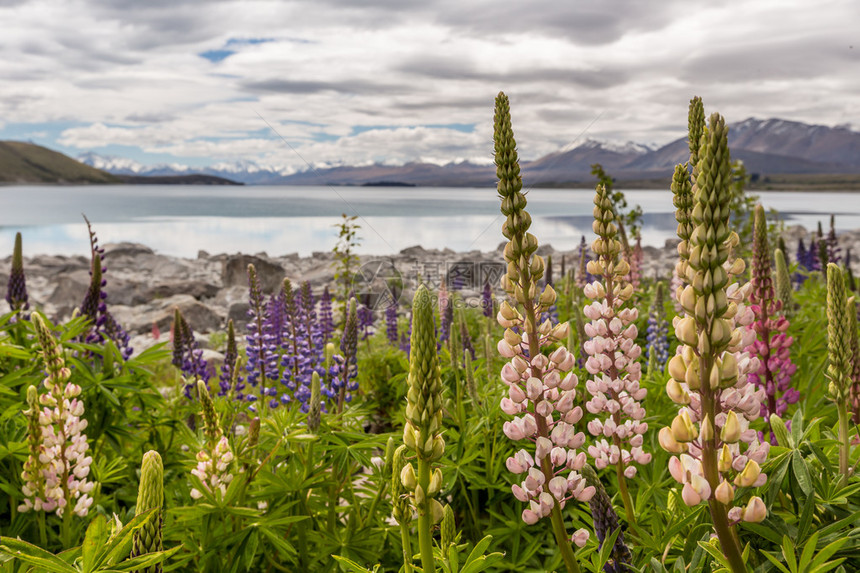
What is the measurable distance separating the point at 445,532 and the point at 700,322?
125 centimetres

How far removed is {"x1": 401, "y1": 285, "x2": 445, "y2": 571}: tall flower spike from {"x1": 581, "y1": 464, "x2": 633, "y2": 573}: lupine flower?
2.25 ft

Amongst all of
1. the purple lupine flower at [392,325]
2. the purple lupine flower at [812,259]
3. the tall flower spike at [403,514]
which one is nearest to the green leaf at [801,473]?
the tall flower spike at [403,514]

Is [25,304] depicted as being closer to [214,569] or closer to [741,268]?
[214,569]

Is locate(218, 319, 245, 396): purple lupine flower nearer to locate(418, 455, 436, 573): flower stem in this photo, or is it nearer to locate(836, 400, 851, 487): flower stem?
locate(418, 455, 436, 573): flower stem

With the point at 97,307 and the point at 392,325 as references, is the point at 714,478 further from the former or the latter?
the point at 392,325

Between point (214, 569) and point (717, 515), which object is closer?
point (717, 515)

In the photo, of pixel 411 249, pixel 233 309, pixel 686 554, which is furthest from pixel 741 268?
pixel 411 249

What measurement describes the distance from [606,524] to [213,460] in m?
2.17

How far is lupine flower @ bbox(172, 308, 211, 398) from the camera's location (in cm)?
575

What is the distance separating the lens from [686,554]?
2.04 m

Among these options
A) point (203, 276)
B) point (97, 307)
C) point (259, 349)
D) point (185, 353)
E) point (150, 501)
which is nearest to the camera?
point (150, 501)

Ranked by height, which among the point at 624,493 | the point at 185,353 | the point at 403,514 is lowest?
the point at 185,353

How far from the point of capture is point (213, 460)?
10.5 ft

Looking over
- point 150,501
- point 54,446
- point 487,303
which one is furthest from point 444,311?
point 150,501
